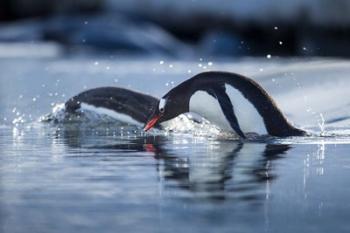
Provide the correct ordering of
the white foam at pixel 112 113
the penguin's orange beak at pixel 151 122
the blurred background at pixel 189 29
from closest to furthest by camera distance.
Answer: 1. the penguin's orange beak at pixel 151 122
2. the white foam at pixel 112 113
3. the blurred background at pixel 189 29

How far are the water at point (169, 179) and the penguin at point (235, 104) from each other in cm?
24

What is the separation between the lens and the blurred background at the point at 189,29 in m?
30.0

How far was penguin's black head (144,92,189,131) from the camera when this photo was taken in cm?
902

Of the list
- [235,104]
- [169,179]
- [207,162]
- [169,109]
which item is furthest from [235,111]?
[169,179]

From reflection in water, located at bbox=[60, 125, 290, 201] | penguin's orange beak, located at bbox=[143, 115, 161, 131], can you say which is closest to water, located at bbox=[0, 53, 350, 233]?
reflection in water, located at bbox=[60, 125, 290, 201]

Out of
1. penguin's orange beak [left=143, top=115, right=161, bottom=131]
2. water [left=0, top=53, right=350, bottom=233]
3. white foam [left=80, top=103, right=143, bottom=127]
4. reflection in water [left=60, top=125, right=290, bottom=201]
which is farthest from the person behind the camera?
white foam [left=80, top=103, right=143, bottom=127]

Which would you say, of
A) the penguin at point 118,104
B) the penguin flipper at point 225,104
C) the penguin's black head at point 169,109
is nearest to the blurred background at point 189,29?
the penguin at point 118,104

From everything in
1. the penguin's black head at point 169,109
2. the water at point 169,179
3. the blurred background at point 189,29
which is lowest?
the water at point 169,179

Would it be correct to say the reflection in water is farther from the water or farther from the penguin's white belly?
the penguin's white belly

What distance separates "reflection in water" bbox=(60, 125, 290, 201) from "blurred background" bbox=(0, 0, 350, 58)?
17429 mm

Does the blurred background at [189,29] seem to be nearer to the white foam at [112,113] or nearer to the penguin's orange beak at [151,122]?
the white foam at [112,113]

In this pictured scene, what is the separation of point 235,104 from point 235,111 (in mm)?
63

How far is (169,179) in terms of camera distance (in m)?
5.76

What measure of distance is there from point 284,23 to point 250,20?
238cm
